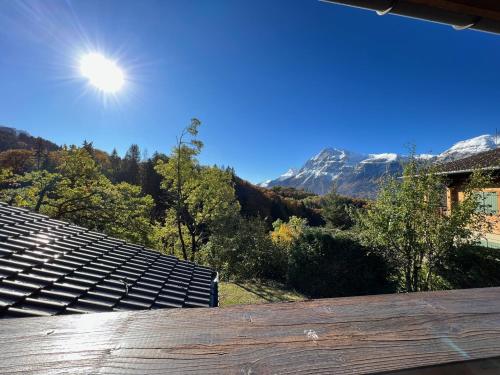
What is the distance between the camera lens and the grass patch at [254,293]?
1163 centimetres

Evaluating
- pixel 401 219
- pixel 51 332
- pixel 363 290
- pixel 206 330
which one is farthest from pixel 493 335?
pixel 363 290

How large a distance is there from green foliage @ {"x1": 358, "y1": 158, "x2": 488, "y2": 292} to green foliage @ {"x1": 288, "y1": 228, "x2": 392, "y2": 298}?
1740mm

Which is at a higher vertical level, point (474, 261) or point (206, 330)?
point (206, 330)

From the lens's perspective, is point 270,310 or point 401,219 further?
point 401,219

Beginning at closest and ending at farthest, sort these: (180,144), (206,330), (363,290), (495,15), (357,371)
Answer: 1. (357,371)
2. (206,330)
3. (495,15)
4. (363,290)
5. (180,144)

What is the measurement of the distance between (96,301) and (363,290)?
38.3ft

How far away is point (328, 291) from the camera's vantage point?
41.1 feet

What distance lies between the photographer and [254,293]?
1287 centimetres

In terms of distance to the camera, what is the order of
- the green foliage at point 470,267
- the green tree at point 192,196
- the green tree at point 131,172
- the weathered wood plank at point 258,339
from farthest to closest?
1. the green tree at point 131,172
2. the green tree at point 192,196
3. the green foliage at point 470,267
4. the weathered wood plank at point 258,339

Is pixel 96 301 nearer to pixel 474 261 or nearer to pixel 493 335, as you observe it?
pixel 493 335

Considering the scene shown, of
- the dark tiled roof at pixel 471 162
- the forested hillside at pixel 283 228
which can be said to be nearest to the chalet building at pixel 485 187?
the dark tiled roof at pixel 471 162

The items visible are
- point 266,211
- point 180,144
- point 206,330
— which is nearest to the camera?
point 206,330

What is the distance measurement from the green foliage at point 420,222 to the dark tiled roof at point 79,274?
6940 millimetres

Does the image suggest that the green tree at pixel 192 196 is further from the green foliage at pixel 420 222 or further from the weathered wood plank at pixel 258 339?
the weathered wood plank at pixel 258 339
